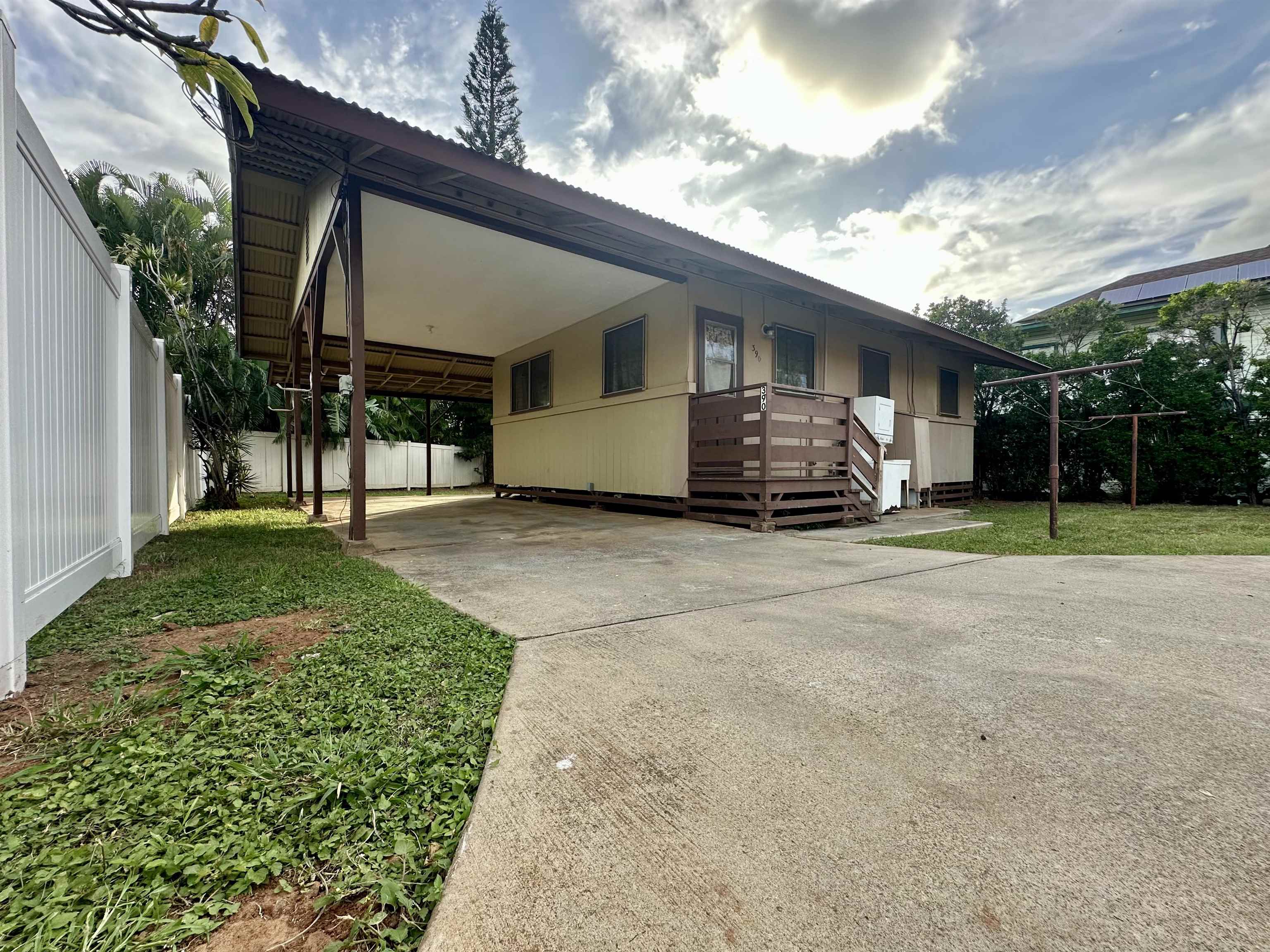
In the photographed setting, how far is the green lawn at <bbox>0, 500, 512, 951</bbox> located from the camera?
0.90 metres

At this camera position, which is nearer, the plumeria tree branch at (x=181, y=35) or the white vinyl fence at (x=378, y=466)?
the plumeria tree branch at (x=181, y=35)

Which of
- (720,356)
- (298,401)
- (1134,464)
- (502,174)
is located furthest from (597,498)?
(1134,464)

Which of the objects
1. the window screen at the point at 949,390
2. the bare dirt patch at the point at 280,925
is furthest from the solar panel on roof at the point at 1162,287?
the bare dirt patch at the point at 280,925

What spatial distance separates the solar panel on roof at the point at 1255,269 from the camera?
58.5ft

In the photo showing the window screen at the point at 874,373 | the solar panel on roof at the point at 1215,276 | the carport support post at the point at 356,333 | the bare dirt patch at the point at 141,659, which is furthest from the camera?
the solar panel on roof at the point at 1215,276

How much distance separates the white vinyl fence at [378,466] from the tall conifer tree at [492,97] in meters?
10.9

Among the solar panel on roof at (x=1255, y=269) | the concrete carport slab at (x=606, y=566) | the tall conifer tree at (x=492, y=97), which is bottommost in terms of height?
the concrete carport slab at (x=606, y=566)

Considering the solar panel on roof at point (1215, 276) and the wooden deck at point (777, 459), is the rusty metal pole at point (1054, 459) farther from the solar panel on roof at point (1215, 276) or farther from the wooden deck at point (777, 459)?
the solar panel on roof at point (1215, 276)

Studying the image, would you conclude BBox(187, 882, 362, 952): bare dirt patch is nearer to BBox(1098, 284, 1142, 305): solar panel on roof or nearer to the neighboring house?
the neighboring house

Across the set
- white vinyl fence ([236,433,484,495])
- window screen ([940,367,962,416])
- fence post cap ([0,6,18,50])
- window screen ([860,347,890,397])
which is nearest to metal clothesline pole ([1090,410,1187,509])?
window screen ([940,367,962,416])

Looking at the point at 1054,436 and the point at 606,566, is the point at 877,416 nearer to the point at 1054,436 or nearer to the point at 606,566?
the point at 1054,436

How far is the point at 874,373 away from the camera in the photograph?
9672 millimetres

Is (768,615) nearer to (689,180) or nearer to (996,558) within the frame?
(996,558)

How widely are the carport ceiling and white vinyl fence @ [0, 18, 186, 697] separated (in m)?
2.65
